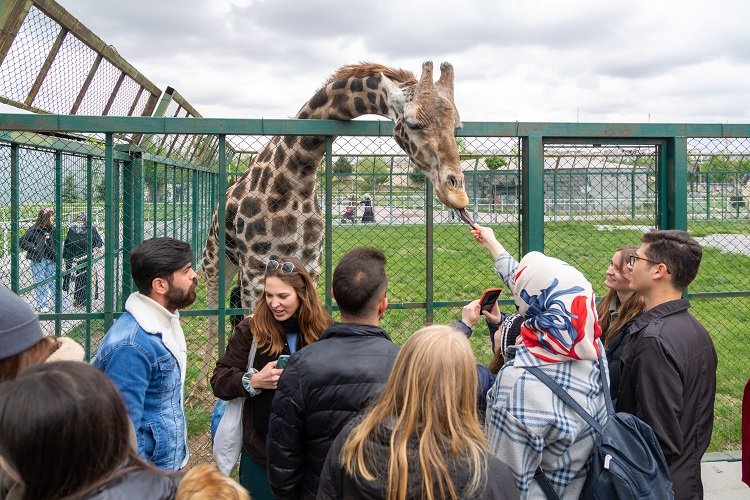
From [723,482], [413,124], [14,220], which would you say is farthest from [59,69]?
[723,482]

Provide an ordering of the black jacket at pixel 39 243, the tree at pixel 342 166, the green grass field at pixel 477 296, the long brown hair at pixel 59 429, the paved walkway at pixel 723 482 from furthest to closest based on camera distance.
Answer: the black jacket at pixel 39 243, the green grass field at pixel 477 296, the tree at pixel 342 166, the paved walkway at pixel 723 482, the long brown hair at pixel 59 429

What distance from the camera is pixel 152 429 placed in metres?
2.70

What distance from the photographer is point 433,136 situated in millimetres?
4383

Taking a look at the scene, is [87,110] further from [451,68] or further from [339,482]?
[339,482]

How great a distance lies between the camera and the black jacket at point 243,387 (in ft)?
9.71

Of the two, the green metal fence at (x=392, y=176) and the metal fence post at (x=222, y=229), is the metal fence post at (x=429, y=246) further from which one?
the metal fence post at (x=222, y=229)

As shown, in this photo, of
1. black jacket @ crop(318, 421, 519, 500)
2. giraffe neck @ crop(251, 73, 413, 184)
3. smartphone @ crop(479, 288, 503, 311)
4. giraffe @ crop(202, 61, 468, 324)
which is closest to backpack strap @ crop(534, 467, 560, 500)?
black jacket @ crop(318, 421, 519, 500)

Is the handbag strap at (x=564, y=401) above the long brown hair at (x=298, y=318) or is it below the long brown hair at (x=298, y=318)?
below

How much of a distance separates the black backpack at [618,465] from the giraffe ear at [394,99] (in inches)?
110

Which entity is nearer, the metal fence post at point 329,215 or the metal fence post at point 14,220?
the metal fence post at point 329,215

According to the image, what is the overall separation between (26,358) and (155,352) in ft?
2.15

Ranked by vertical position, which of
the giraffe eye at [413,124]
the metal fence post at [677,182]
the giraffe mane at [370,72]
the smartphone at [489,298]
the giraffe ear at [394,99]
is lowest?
the smartphone at [489,298]

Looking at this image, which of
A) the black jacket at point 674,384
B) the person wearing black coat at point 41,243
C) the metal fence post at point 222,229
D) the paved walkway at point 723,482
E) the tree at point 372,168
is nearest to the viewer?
the black jacket at point 674,384

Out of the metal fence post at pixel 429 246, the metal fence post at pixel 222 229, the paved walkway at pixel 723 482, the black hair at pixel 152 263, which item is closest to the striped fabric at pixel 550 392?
the black hair at pixel 152 263
